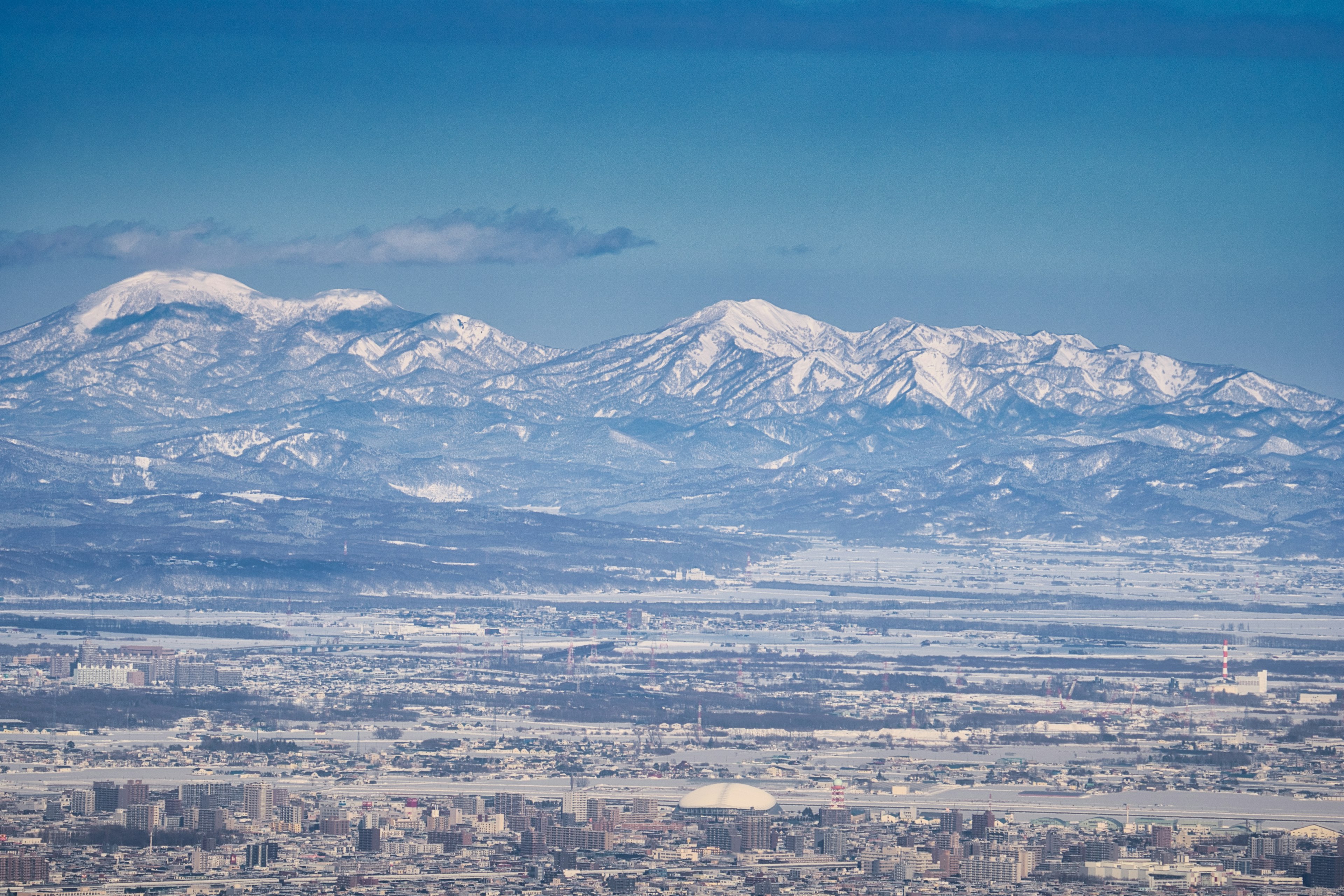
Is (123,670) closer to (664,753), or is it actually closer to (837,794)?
(664,753)

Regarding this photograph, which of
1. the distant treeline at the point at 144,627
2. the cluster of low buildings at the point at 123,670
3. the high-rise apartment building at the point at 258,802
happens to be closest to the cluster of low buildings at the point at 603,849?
the high-rise apartment building at the point at 258,802

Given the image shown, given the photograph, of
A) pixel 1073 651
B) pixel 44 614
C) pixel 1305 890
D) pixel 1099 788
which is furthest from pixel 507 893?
pixel 44 614

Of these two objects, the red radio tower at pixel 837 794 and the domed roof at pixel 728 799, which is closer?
the domed roof at pixel 728 799

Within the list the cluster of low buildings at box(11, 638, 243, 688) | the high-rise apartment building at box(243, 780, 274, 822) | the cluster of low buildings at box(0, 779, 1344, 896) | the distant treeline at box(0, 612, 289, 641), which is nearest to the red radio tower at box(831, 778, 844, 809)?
the cluster of low buildings at box(0, 779, 1344, 896)

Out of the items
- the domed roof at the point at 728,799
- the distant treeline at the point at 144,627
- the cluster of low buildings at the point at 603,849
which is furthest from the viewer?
the distant treeline at the point at 144,627

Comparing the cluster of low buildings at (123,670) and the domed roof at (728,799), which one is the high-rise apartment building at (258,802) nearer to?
the domed roof at (728,799)

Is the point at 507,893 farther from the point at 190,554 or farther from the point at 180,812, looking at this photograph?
the point at 190,554

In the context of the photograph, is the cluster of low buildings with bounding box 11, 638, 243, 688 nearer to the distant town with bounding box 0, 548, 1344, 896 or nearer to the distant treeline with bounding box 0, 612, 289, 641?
the distant town with bounding box 0, 548, 1344, 896
